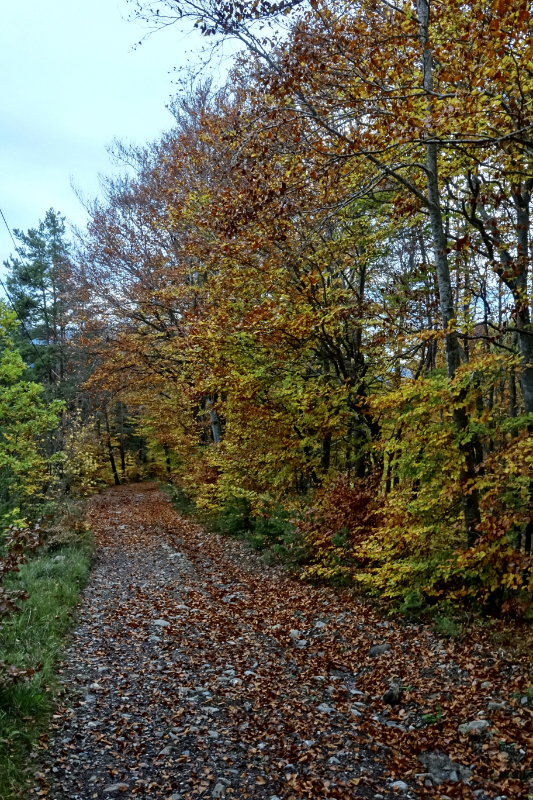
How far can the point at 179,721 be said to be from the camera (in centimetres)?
507

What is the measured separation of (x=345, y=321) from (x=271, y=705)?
6.95m

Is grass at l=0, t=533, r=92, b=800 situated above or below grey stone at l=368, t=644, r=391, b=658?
above

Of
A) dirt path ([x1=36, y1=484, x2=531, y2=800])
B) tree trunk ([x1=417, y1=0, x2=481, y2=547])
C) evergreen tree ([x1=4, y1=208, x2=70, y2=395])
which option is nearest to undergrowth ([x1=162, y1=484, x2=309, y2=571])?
dirt path ([x1=36, y1=484, x2=531, y2=800])

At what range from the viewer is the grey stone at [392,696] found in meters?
5.47

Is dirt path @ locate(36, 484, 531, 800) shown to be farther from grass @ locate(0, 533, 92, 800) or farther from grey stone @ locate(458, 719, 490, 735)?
grass @ locate(0, 533, 92, 800)

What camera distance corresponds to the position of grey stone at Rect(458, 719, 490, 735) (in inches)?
184

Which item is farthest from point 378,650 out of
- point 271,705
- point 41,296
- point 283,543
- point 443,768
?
point 41,296

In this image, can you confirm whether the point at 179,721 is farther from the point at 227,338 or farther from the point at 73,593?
the point at 227,338

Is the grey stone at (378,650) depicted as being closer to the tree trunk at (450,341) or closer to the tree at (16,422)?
the tree trunk at (450,341)

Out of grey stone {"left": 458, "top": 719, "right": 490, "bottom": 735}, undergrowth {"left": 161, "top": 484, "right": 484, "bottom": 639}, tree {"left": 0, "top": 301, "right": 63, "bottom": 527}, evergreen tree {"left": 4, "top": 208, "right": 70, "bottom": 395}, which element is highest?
evergreen tree {"left": 4, "top": 208, "right": 70, "bottom": 395}

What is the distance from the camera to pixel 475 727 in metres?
4.72

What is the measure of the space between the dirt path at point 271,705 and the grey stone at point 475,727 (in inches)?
1.4

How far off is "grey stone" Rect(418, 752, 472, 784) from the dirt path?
0.02 meters

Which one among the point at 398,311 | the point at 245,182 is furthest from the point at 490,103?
the point at 398,311
